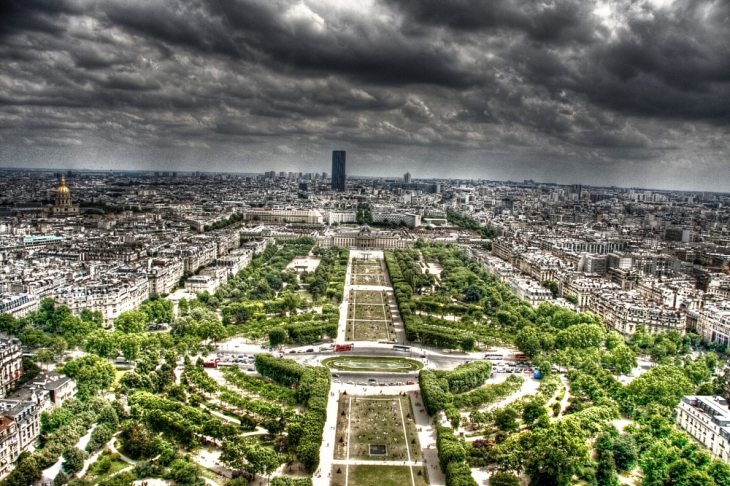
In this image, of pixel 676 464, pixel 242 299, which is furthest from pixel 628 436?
pixel 242 299

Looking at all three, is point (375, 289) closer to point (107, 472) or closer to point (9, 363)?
point (9, 363)

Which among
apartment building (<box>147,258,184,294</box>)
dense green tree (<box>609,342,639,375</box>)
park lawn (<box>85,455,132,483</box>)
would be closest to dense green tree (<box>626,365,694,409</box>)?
dense green tree (<box>609,342,639,375</box>)

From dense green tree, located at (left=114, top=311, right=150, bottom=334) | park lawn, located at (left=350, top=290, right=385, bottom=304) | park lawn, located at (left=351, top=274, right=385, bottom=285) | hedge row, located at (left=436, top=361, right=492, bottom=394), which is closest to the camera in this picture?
hedge row, located at (left=436, top=361, right=492, bottom=394)

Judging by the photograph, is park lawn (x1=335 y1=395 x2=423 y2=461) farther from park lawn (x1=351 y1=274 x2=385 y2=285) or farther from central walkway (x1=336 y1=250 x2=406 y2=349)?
park lawn (x1=351 y1=274 x2=385 y2=285)

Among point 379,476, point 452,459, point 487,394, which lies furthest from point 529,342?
point 379,476

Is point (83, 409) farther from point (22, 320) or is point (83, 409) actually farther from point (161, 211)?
point (161, 211)

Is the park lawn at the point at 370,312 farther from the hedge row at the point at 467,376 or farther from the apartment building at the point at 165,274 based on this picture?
the apartment building at the point at 165,274
